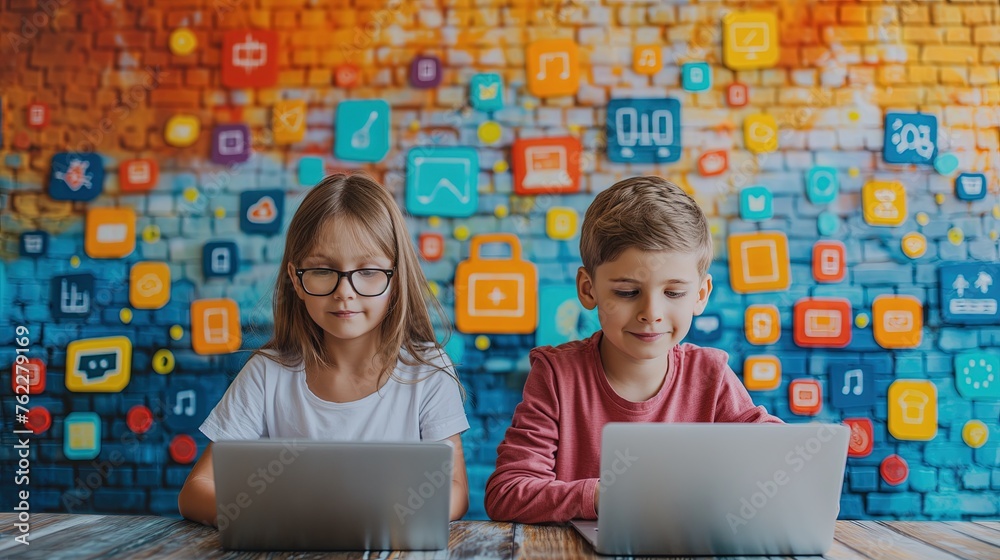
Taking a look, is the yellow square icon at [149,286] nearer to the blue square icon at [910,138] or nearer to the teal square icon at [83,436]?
the teal square icon at [83,436]

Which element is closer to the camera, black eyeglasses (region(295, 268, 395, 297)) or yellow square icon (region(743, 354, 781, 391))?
black eyeglasses (region(295, 268, 395, 297))

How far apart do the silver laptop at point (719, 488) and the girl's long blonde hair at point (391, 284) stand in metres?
0.73

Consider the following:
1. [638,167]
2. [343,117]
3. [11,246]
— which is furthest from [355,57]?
[11,246]

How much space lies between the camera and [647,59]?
2.58 meters

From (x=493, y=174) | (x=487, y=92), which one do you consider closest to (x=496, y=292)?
(x=493, y=174)

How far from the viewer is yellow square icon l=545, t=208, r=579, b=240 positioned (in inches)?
100

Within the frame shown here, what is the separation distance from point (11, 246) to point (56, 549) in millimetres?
2043

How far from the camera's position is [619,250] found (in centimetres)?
141

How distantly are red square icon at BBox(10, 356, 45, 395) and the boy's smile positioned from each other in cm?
213

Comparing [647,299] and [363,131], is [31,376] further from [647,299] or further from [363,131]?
[647,299]

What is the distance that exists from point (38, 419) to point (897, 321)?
2.93 metres

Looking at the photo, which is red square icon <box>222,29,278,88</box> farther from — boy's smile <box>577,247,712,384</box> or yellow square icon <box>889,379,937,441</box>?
yellow square icon <box>889,379,937,441</box>

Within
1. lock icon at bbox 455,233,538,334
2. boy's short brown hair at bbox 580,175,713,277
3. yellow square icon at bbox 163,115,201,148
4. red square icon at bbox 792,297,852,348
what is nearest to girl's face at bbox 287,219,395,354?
boy's short brown hair at bbox 580,175,713,277

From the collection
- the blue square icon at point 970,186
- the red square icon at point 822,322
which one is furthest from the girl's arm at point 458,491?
the blue square icon at point 970,186
